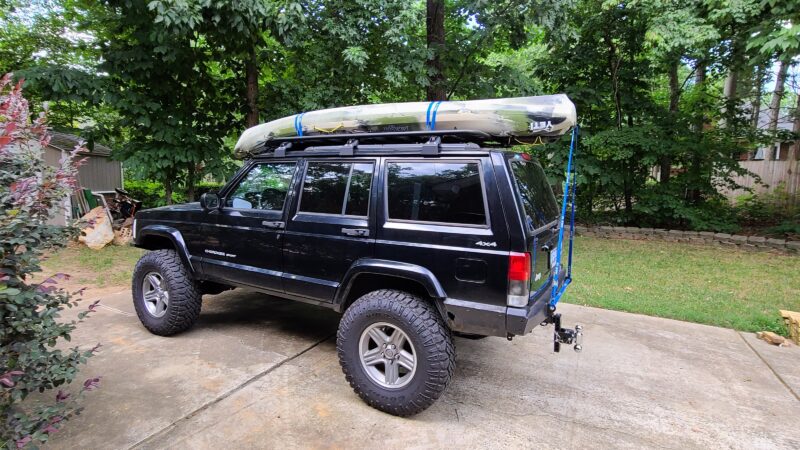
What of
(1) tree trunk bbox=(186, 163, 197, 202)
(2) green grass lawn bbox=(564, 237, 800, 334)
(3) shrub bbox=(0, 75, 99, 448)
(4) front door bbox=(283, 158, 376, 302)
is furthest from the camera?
(1) tree trunk bbox=(186, 163, 197, 202)

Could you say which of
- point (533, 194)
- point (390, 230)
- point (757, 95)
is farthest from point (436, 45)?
point (757, 95)

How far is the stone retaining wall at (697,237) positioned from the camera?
8.28 metres

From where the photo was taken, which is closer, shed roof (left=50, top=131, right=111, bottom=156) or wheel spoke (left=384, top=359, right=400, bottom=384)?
wheel spoke (left=384, top=359, right=400, bottom=384)

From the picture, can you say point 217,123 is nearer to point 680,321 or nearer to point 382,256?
point 382,256

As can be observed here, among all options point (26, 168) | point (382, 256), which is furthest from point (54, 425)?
point (382, 256)

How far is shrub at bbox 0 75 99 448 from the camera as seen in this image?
199cm

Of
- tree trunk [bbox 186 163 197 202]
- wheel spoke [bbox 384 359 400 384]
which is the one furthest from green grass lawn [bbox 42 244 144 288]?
wheel spoke [bbox 384 359 400 384]

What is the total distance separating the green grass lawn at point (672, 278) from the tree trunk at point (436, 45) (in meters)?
4.17

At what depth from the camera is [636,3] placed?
7801 mm

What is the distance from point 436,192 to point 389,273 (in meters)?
0.66

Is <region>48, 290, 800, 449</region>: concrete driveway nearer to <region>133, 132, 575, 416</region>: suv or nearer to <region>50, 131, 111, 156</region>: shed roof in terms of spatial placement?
<region>133, 132, 575, 416</region>: suv

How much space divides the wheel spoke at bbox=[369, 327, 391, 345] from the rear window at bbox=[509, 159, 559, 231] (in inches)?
48.9

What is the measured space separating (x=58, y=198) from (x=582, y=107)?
9.94 meters

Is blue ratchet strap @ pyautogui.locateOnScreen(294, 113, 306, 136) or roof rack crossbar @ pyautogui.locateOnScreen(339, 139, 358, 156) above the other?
blue ratchet strap @ pyautogui.locateOnScreen(294, 113, 306, 136)
